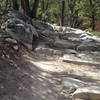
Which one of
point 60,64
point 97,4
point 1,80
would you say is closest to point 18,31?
point 60,64

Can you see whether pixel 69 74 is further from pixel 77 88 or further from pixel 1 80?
pixel 1 80

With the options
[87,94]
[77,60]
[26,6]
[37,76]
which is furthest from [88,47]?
[87,94]

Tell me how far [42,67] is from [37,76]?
91 centimetres

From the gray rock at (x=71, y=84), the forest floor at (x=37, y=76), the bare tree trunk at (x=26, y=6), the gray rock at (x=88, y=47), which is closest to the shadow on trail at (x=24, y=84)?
the forest floor at (x=37, y=76)

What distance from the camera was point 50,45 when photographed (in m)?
8.86

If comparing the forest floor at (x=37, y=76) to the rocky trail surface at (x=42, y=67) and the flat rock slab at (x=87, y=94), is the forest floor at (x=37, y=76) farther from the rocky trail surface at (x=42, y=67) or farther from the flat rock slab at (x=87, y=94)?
the flat rock slab at (x=87, y=94)

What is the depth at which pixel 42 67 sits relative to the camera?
596 cm

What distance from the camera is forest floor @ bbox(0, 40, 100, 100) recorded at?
3.96 meters

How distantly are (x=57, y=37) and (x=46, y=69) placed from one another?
4.96 meters

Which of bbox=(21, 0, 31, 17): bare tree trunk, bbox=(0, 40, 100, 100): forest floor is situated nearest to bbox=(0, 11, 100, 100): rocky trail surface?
bbox=(0, 40, 100, 100): forest floor

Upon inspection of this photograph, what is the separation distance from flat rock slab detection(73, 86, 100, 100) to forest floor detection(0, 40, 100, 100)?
0.62 feet

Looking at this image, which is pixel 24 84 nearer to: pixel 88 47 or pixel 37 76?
pixel 37 76

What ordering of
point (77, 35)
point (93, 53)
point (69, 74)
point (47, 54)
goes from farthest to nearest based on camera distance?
point (77, 35), point (93, 53), point (47, 54), point (69, 74)

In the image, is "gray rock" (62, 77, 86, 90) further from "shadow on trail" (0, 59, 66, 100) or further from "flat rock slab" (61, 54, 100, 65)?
"flat rock slab" (61, 54, 100, 65)
